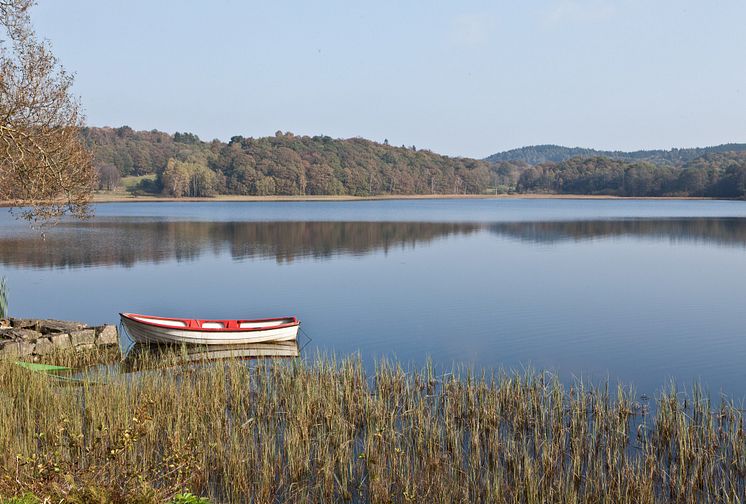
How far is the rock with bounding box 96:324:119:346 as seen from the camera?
776 inches

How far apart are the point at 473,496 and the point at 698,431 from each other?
15.7ft

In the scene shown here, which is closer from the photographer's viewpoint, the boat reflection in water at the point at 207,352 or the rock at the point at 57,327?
the boat reflection in water at the point at 207,352

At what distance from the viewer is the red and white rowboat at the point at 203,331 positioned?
65.8 ft

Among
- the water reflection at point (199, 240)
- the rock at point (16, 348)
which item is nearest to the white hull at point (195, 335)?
the rock at point (16, 348)

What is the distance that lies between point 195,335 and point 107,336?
98.8 inches

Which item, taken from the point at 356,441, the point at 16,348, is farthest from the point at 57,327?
the point at 356,441

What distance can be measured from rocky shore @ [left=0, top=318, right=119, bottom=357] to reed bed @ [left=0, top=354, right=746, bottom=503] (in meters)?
2.84

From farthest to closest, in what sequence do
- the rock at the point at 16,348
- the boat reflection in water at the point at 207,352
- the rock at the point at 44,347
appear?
the boat reflection in water at the point at 207,352 → the rock at the point at 44,347 → the rock at the point at 16,348

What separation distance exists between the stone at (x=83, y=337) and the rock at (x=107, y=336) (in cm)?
16

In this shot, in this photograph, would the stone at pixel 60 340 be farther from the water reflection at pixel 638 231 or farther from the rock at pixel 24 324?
the water reflection at pixel 638 231

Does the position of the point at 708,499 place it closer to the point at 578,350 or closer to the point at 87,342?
the point at 578,350

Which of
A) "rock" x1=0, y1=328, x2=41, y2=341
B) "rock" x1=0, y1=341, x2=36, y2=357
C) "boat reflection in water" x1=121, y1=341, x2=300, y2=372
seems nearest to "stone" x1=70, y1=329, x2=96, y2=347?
"rock" x1=0, y1=328, x2=41, y2=341

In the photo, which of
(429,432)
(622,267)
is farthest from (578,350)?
(622,267)

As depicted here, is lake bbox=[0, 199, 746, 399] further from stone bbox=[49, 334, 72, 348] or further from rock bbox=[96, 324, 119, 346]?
stone bbox=[49, 334, 72, 348]
